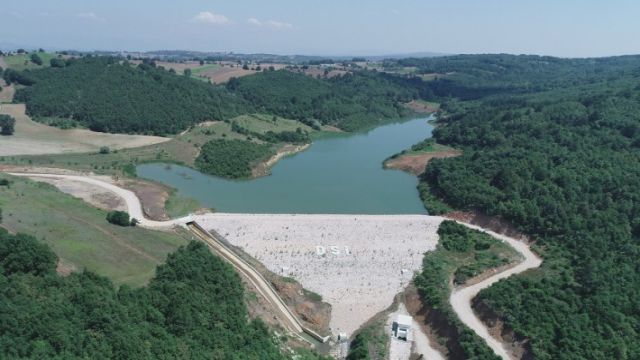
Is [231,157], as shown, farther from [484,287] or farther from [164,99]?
[484,287]

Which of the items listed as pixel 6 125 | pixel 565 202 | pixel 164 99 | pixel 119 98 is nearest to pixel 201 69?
pixel 164 99

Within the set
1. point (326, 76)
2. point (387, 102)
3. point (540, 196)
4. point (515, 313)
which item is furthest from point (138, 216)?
point (326, 76)

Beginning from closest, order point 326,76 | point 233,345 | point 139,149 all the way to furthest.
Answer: point 233,345, point 139,149, point 326,76

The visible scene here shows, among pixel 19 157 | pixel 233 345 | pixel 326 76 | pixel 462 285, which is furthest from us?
pixel 326 76

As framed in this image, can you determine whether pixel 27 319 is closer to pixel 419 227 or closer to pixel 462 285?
pixel 462 285

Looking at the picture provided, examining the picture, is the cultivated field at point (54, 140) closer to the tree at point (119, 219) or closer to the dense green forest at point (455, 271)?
the tree at point (119, 219)

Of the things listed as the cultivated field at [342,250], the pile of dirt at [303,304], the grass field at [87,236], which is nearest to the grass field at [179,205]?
the cultivated field at [342,250]

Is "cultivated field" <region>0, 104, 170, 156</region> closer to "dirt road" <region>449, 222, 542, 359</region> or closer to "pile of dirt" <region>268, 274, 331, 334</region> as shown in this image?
"pile of dirt" <region>268, 274, 331, 334</region>
